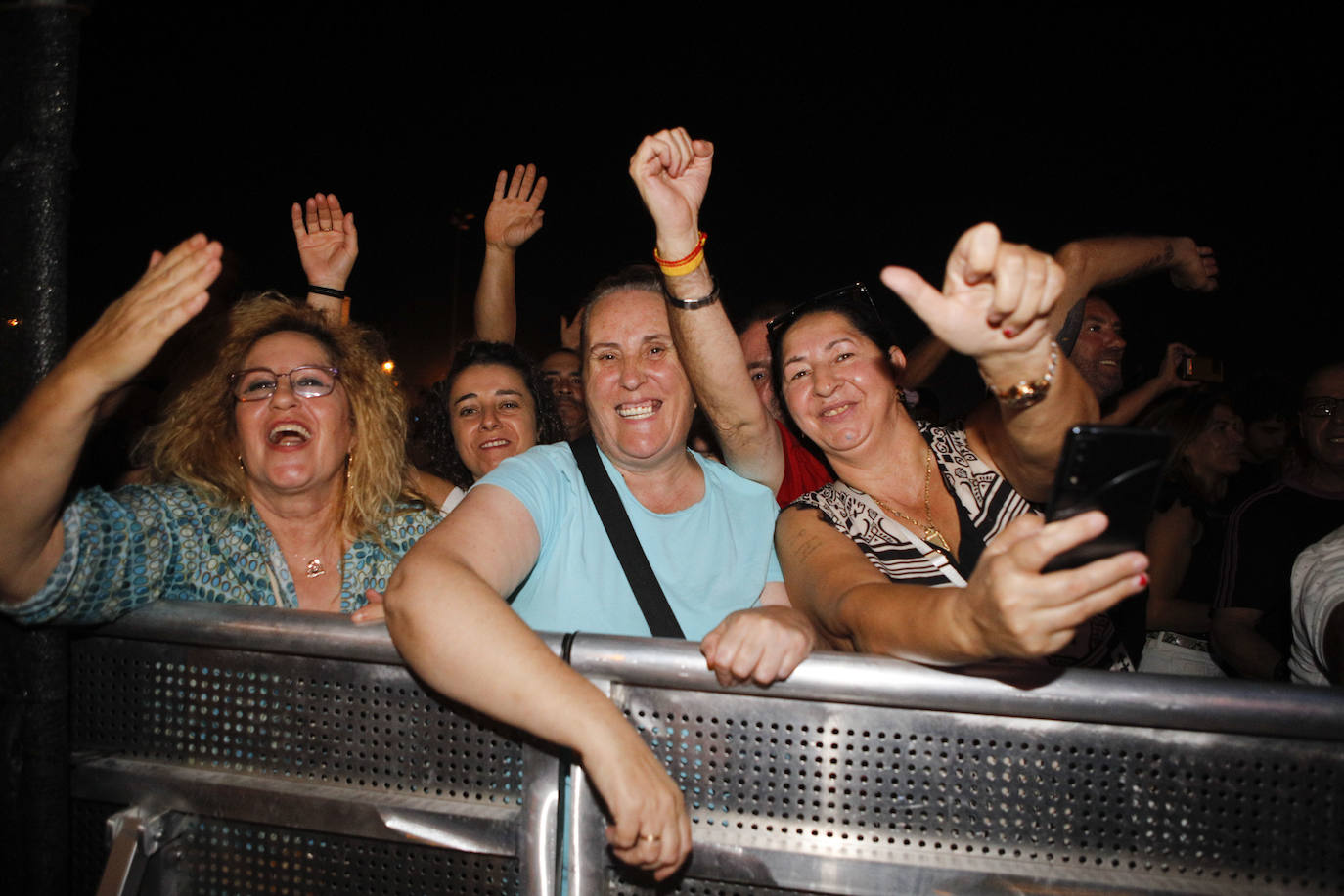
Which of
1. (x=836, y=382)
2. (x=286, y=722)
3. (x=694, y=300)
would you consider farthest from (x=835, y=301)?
(x=286, y=722)

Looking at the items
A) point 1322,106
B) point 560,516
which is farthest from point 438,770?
point 1322,106

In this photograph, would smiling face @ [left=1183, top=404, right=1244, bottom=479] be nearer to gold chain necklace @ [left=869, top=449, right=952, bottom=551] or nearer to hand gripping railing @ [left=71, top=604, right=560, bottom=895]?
gold chain necklace @ [left=869, top=449, right=952, bottom=551]

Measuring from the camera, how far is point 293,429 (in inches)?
93.7

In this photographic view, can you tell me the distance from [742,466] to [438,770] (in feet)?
4.37

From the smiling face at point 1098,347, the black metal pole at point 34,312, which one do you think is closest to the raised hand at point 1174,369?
the smiling face at point 1098,347

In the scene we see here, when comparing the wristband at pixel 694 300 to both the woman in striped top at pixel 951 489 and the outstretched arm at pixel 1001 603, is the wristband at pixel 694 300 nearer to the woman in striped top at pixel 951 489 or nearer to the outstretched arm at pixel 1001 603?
the woman in striped top at pixel 951 489

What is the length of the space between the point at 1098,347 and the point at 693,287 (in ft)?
8.89

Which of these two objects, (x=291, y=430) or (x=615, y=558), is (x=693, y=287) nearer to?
(x=615, y=558)

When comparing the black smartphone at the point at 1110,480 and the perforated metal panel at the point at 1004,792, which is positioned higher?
the black smartphone at the point at 1110,480

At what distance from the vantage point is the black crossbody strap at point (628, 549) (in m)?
1.91

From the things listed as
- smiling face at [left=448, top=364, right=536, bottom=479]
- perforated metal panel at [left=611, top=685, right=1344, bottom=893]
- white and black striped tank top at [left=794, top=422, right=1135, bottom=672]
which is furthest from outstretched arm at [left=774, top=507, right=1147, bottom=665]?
smiling face at [left=448, top=364, right=536, bottom=479]

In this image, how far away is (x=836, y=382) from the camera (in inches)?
93.2

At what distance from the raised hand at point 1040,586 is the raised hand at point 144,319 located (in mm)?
1655

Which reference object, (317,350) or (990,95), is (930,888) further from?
(990,95)
